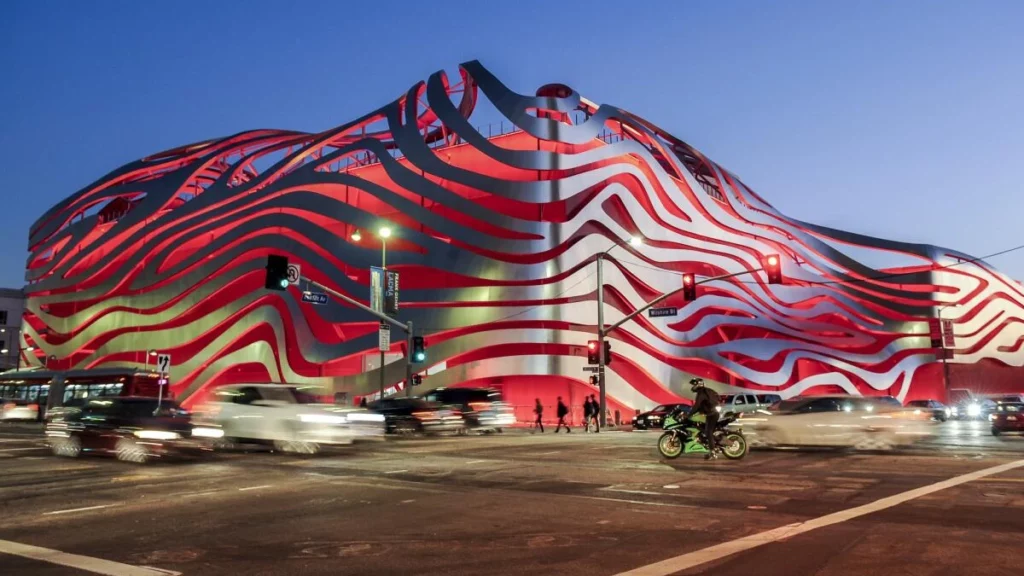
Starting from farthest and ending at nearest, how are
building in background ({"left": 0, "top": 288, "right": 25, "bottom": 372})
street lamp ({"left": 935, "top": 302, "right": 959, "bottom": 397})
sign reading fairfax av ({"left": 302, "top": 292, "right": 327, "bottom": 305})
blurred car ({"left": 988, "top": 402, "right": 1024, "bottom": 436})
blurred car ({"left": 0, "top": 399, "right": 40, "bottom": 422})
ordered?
building in background ({"left": 0, "top": 288, "right": 25, "bottom": 372}) < street lamp ({"left": 935, "top": 302, "right": 959, "bottom": 397}) < blurred car ({"left": 0, "top": 399, "right": 40, "bottom": 422}) < sign reading fairfax av ({"left": 302, "top": 292, "right": 327, "bottom": 305}) < blurred car ({"left": 988, "top": 402, "right": 1024, "bottom": 436})

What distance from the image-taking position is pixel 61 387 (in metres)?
44.7

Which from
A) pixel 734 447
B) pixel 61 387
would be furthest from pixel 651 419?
pixel 61 387

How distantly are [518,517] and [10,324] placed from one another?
133615mm

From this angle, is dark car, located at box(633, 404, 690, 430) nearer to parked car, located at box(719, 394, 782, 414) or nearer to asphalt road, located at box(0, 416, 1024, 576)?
parked car, located at box(719, 394, 782, 414)

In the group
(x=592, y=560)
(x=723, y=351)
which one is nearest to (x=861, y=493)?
(x=592, y=560)

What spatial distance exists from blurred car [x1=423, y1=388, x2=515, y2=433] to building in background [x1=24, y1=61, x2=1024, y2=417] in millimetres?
10883

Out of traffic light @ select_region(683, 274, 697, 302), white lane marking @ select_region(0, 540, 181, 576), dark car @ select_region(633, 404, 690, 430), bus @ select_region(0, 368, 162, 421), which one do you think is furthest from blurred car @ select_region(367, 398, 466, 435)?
white lane marking @ select_region(0, 540, 181, 576)

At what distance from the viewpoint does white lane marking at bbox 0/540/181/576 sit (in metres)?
6.55

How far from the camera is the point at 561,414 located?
35.3 meters

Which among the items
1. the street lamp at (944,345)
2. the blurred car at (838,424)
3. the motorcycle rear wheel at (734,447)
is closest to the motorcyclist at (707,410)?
the motorcycle rear wheel at (734,447)

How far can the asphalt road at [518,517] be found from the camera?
688cm

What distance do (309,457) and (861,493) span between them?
12.3 meters

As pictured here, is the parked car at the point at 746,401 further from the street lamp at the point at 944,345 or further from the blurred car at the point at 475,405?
the street lamp at the point at 944,345

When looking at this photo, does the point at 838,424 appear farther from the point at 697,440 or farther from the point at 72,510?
the point at 72,510
